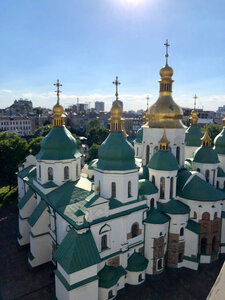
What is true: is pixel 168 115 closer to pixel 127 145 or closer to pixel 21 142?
pixel 127 145

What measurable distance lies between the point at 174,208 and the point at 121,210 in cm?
527

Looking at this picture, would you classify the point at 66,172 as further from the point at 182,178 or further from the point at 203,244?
the point at 203,244

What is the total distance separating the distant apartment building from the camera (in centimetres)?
8227

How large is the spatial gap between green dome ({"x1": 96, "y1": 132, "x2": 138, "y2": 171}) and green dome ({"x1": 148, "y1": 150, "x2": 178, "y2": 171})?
299 cm

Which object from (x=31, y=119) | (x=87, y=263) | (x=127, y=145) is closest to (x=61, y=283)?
(x=87, y=263)

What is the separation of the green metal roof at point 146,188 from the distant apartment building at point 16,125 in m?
72.7

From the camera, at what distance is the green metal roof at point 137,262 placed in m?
17.2

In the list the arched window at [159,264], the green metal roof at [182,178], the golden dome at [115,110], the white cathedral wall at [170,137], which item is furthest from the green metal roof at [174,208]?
the golden dome at [115,110]

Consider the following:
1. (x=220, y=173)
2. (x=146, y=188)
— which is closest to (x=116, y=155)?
(x=146, y=188)

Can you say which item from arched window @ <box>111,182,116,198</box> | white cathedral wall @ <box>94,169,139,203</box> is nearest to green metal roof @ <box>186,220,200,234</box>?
white cathedral wall @ <box>94,169,139,203</box>

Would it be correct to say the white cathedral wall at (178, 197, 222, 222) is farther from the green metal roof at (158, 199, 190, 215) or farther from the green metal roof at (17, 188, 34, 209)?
the green metal roof at (17, 188, 34, 209)

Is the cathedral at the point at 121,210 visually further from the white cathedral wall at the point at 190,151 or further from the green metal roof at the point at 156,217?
the white cathedral wall at the point at 190,151

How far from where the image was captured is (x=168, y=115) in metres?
21.8

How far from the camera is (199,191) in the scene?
19516 millimetres
